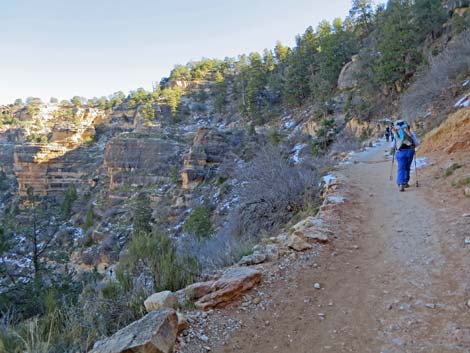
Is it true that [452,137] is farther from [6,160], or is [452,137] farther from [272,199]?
[6,160]

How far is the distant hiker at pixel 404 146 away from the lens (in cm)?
678

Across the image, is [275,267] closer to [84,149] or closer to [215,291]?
[215,291]

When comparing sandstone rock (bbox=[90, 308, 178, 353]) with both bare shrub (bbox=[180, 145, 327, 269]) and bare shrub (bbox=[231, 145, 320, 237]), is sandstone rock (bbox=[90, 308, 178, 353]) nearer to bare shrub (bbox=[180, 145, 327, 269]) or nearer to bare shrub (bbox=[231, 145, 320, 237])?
bare shrub (bbox=[180, 145, 327, 269])

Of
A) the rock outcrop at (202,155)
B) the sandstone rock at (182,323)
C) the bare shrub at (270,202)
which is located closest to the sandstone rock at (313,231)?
the bare shrub at (270,202)

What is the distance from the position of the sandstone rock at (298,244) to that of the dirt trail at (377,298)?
0.22m

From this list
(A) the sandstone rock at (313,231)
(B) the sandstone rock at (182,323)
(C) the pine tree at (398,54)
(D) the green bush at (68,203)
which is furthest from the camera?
(D) the green bush at (68,203)

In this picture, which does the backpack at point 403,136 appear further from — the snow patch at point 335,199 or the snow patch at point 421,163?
the snow patch at point 421,163

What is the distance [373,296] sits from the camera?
3.06 meters

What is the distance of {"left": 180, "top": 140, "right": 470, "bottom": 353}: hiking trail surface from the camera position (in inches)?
96.7

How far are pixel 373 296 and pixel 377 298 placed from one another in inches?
2.1

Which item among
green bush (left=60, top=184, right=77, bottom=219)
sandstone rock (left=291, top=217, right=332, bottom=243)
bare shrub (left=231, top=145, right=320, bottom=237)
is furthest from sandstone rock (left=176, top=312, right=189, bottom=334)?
green bush (left=60, top=184, right=77, bottom=219)

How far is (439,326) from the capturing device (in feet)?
8.09

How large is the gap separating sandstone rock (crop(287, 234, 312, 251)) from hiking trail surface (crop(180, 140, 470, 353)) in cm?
10

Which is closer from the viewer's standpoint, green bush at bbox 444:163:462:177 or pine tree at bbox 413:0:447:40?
green bush at bbox 444:163:462:177
